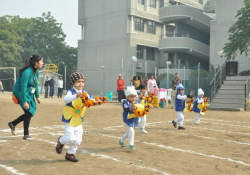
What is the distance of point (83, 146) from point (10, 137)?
6.85 ft

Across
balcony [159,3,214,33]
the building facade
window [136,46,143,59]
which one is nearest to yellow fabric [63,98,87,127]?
the building facade

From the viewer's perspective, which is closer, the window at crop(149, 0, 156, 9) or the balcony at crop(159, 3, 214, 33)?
the balcony at crop(159, 3, 214, 33)

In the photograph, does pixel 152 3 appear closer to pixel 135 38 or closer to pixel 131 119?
pixel 135 38

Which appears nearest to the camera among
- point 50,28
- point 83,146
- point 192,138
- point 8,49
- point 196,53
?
point 83,146

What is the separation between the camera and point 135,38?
3616 cm

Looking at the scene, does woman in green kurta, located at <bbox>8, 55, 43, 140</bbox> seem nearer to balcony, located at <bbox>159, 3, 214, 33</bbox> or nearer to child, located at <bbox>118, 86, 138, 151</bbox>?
child, located at <bbox>118, 86, 138, 151</bbox>

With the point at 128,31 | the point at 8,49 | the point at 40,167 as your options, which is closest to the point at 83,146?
the point at 40,167

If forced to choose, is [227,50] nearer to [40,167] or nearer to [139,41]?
[139,41]

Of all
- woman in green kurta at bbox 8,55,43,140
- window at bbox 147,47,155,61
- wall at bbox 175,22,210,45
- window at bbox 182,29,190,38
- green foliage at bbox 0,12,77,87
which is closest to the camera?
woman in green kurta at bbox 8,55,43,140

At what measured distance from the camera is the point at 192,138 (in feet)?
26.3

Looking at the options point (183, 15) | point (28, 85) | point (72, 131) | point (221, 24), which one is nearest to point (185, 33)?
point (183, 15)

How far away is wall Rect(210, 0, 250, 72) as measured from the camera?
29073 mm

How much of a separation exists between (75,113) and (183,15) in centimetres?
3014

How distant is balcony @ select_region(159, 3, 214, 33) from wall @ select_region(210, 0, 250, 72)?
401 cm
